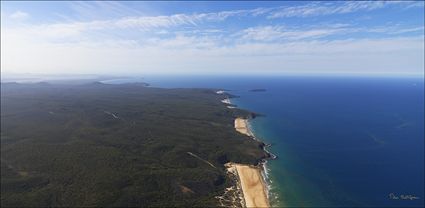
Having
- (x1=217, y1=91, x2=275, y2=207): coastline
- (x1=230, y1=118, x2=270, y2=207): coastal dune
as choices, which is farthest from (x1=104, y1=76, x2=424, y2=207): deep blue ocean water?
(x1=230, y1=118, x2=270, y2=207): coastal dune

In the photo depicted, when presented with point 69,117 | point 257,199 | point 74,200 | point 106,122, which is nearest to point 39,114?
point 69,117

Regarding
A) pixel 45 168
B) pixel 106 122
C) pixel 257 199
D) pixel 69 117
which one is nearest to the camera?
pixel 257 199

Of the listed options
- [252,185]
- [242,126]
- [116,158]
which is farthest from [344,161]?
[116,158]

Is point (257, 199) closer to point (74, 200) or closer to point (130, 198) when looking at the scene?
point (130, 198)

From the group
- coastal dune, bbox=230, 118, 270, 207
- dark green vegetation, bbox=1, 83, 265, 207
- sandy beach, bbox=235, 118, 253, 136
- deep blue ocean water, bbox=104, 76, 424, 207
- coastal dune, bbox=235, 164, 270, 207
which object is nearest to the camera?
dark green vegetation, bbox=1, 83, 265, 207

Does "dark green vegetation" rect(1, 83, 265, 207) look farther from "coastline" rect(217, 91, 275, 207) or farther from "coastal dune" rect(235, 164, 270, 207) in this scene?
"coastal dune" rect(235, 164, 270, 207)

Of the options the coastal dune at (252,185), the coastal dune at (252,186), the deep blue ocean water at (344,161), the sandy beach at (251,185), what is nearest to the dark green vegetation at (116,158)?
the sandy beach at (251,185)
